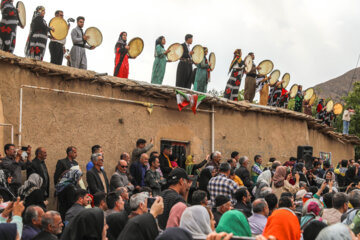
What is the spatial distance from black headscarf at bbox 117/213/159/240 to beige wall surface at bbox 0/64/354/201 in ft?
20.6

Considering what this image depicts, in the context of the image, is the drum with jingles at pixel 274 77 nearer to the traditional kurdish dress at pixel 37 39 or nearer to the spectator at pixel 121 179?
the traditional kurdish dress at pixel 37 39

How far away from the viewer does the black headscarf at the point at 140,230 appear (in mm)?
5848

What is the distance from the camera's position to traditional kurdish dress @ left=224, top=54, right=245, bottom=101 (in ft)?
58.4

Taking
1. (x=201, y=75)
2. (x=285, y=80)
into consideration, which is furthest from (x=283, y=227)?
(x=285, y=80)

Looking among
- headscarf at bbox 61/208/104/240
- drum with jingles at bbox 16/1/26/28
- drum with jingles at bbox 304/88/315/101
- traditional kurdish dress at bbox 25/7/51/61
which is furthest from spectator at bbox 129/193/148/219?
drum with jingles at bbox 304/88/315/101

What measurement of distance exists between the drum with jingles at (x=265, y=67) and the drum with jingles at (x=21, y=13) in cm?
848

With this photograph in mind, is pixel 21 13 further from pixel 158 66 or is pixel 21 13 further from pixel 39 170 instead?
pixel 158 66

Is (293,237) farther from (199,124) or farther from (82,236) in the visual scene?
(199,124)

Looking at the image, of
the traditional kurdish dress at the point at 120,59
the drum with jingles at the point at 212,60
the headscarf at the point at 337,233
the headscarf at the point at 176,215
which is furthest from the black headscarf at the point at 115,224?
the drum with jingles at the point at 212,60

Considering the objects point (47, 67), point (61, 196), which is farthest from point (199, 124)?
point (61, 196)

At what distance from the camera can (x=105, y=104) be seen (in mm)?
13422

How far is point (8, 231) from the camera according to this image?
6.05m

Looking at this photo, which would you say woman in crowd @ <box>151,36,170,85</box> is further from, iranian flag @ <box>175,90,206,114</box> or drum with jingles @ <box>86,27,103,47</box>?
drum with jingles @ <box>86,27,103,47</box>

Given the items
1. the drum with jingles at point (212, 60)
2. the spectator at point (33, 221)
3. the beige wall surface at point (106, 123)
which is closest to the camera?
the spectator at point (33, 221)
